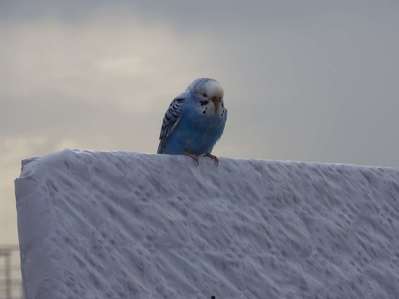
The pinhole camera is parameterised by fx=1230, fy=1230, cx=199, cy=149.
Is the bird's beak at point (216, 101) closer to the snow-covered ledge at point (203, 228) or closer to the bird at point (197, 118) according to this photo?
the bird at point (197, 118)

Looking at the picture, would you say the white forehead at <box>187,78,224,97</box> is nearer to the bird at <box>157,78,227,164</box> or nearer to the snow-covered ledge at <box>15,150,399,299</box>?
the bird at <box>157,78,227,164</box>

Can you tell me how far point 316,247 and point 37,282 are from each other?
166 cm

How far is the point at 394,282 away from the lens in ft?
21.8

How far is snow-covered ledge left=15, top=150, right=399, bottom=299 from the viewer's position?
5488mm

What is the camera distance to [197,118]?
718 cm

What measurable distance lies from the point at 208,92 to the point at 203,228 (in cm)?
115

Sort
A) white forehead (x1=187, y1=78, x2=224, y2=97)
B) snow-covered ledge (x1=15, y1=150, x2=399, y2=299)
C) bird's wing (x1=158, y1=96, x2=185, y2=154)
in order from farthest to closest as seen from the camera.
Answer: bird's wing (x1=158, y1=96, x2=185, y2=154) → white forehead (x1=187, y1=78, x2=224, y2=97) → snow-covered ledge (x1=15, y1=150, x2=399, y2=299)

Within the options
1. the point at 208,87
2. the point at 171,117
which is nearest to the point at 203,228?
the point at 208,87

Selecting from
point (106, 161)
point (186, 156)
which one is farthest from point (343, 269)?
point (106, 161)

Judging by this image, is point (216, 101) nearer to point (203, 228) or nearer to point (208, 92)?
point (208, 92)

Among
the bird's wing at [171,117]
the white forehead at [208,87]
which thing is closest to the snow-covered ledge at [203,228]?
the white forehead at [208,87]

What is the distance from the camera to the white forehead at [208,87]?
683 centimetres

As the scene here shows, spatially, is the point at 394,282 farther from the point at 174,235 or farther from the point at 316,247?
the point at 174,235

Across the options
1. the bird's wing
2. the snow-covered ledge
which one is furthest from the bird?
the snow-covered ledge
